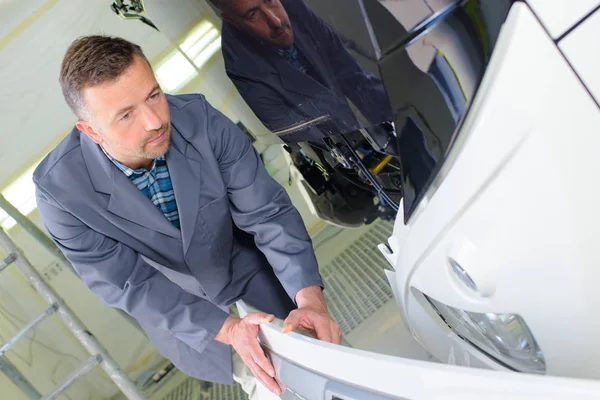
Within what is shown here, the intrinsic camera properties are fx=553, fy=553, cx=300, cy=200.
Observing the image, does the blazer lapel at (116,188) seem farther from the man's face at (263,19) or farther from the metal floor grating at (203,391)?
the metal floor grating at (203,391)

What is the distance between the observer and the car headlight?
943 millimetres

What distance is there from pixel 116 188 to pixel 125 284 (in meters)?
0.27

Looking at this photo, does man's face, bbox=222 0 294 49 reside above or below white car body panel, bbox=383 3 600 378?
above

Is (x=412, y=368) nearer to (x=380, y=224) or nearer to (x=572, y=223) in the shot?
(x=572, y=223)

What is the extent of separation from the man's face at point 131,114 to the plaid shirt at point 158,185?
13cm


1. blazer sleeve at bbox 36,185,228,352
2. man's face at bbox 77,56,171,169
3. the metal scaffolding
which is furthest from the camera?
the metal scaffolding

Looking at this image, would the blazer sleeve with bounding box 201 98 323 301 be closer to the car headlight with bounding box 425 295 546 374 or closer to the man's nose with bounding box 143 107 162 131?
the man's nose with bounding box 143 107 162 131

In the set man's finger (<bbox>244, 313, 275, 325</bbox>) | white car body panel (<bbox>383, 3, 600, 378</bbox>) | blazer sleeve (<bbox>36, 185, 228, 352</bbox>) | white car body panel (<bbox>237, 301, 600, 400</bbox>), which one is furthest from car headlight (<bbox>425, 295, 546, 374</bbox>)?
blazer sleeve (<bbox>36, 185, 228, 352</bbox>)

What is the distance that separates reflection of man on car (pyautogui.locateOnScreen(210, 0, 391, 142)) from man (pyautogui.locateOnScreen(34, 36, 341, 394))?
216 mm

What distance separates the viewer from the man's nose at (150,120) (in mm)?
1391

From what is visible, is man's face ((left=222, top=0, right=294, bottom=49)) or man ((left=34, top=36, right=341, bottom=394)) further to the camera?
man ((left=34, top=36, right=341, bottom=394))

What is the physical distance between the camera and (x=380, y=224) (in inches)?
114

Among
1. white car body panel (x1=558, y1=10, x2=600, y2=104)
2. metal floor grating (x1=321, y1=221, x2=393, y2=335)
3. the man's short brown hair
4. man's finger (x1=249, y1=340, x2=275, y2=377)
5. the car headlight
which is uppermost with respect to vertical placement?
the man's short brown hair

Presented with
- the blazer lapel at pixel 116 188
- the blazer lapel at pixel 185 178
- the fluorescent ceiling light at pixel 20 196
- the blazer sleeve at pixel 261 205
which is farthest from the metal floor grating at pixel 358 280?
the fluorescent ceiling light at pixel 20 196
